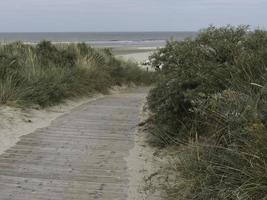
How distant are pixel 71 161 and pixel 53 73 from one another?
6463mm

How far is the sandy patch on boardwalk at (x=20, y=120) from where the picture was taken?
8.58 m

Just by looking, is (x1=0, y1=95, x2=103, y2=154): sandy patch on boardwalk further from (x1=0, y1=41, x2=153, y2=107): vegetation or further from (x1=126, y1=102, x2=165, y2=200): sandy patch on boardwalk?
(x1=126, y1=102, x2=165, y2=200): sandy patch on boardwalk

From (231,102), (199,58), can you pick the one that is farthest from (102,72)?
(231,102)

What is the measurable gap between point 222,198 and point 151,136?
396cm

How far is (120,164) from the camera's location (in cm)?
719

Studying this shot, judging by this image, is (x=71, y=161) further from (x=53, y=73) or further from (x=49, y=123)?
(x=53, y=73)

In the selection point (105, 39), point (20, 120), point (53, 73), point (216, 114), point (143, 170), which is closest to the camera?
point (216, 114)

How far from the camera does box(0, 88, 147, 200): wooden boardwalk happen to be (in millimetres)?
5961

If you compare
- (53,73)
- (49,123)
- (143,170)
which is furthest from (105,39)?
(143,170)

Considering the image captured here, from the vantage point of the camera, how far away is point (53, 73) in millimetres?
13398

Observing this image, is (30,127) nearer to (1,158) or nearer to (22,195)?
(1,158)

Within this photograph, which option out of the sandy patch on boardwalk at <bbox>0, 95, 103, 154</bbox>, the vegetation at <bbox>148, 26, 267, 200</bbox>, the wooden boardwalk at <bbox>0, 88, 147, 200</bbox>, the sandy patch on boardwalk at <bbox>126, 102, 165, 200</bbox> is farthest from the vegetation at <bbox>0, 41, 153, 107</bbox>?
the sandy patch on boardwalk at <bbox>126, 102, 165, 200</bbox>

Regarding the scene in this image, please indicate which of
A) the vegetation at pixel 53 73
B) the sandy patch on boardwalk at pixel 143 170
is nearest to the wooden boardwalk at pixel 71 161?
the sandy patch on boardwalk at pixel 143 170

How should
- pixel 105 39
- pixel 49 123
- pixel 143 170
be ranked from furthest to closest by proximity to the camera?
pixel 105 39 < pixel 49 123 < pixel 143 170
